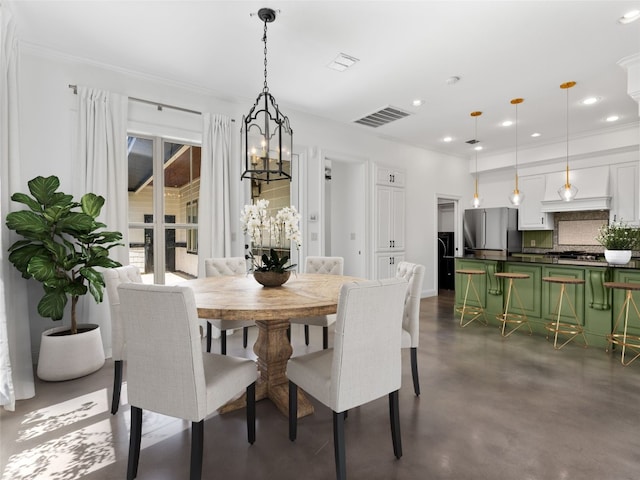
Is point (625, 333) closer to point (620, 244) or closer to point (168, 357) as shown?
point (620, 244)

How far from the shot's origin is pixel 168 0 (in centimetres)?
247

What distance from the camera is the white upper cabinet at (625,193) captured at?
17.6 ft

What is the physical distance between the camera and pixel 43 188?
8.90ft

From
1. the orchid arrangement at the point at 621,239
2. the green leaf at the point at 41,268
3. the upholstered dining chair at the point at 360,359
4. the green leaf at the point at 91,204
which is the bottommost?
the upholstered dining chair at the point at 360,359

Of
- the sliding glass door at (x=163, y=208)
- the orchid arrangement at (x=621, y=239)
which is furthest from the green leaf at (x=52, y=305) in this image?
the orchid arrangement at (x=621, y=239)

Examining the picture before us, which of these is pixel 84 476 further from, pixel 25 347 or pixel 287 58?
pixel 287 58

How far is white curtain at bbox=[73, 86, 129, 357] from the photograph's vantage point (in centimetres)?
322

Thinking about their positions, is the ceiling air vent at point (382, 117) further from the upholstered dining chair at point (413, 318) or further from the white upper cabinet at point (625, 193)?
the white upper cabinet at point (625, 193)

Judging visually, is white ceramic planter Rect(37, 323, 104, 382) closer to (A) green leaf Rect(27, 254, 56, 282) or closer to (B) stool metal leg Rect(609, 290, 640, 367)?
(A) green leaf Rect(27, 254, 56, 282)

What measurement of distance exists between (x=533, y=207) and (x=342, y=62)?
17.1 feet

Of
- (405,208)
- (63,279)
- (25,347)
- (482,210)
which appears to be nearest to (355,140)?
(405,208)

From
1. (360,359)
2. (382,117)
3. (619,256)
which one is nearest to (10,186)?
(360,359)

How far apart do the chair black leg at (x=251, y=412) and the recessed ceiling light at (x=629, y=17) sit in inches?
150

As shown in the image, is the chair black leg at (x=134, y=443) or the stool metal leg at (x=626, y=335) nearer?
the chair black leg at (x=134, y=443)
